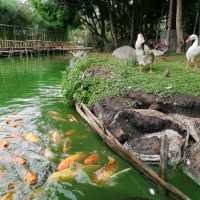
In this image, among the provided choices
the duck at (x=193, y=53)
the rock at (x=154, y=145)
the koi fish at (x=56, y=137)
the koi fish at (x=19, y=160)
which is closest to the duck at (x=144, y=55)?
the duck at (x=193, y=53)

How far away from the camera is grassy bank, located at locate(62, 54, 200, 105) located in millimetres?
11188

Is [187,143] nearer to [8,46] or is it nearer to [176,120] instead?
[176,120]

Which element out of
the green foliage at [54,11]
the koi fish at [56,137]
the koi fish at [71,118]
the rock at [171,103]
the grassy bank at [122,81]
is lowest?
the koi fish at [56,137]

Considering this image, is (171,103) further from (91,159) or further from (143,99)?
(91,159)

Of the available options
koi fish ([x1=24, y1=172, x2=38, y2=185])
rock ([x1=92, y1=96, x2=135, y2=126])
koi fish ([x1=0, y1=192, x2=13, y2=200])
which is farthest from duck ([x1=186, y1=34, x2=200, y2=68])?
koi fish ([x1=0, y1=192, x2=13, y2=200])

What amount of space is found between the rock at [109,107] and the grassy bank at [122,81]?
1.21 feet

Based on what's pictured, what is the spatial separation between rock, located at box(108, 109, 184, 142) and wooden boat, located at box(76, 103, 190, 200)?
0.26 meters

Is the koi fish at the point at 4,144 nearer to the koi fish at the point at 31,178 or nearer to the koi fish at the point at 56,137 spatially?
the koi fish at the point at 56,137

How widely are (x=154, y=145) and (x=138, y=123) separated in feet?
2.91

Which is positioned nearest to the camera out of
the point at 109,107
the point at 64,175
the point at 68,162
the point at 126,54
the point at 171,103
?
the point at 64,175

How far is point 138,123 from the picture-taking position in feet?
32.3

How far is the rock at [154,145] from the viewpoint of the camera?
349 inches

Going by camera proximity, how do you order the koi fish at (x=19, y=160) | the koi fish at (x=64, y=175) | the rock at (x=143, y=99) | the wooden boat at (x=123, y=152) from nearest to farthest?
1. the wooden boat at (x=123, y=152)
2. the koi fish at (x=64, y=175)
3. the koi fish at (x=19, y=160)
4. the rock at (x=143, y=99)

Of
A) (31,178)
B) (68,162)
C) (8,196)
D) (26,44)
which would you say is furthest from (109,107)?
(26,44)
